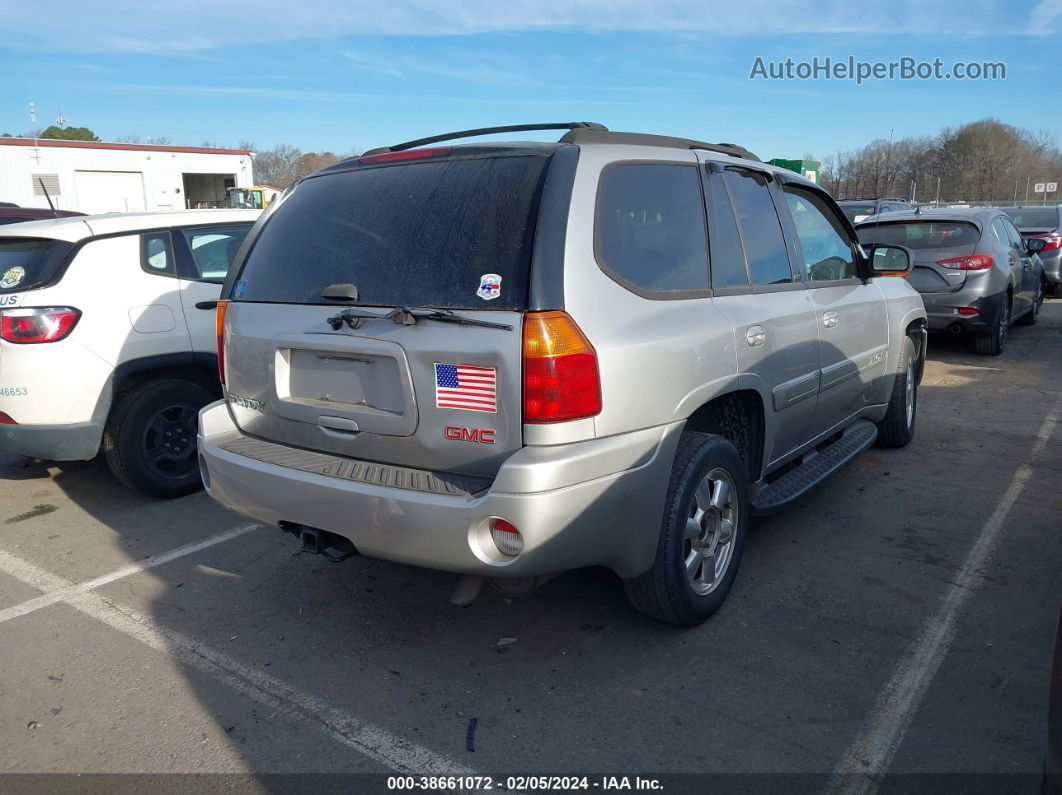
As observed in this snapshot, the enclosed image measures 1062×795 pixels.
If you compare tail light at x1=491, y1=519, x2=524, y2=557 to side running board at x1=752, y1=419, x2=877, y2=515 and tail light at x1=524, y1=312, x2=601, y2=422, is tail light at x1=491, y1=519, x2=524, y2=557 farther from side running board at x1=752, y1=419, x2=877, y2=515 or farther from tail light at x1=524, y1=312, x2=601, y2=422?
side running board at x1=752, y1=419, x2=877, y2=515

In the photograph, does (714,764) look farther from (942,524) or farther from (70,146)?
(70,146)

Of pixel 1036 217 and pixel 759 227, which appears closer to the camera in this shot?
pixel 759 227

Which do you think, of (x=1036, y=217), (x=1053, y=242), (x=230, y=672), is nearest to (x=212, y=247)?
(x=230, y=672)

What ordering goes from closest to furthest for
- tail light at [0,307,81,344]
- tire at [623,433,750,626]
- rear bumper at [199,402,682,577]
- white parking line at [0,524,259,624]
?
rear bumper at [199,402,682,577], tire at [623,433,750,626], white parking line at [0,524,259,624], tail light at [0,307,81,344]

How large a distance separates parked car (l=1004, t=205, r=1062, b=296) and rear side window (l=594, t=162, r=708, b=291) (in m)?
12.0

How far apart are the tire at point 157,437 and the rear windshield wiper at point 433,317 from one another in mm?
2769

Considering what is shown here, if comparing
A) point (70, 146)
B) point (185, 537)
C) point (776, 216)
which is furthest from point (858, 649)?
point (70, 146)

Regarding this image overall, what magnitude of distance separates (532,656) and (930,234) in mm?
8001

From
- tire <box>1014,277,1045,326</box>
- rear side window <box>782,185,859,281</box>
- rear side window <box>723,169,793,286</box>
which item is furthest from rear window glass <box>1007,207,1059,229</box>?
rear side window <box>723,169,793,286</box>

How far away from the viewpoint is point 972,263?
8891 mm

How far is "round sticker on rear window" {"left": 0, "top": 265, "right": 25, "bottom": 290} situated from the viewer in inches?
185

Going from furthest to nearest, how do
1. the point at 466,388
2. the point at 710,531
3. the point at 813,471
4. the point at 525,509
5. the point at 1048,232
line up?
1. the point at 1048,232
2. the point at 813,471
3. the point at 710,531
4. the point at 466,388
5. the point at 525,509

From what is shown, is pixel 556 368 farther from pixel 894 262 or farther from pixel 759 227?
pixel 894 262

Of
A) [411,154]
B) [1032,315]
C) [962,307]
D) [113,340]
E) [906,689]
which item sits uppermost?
[411,154]
